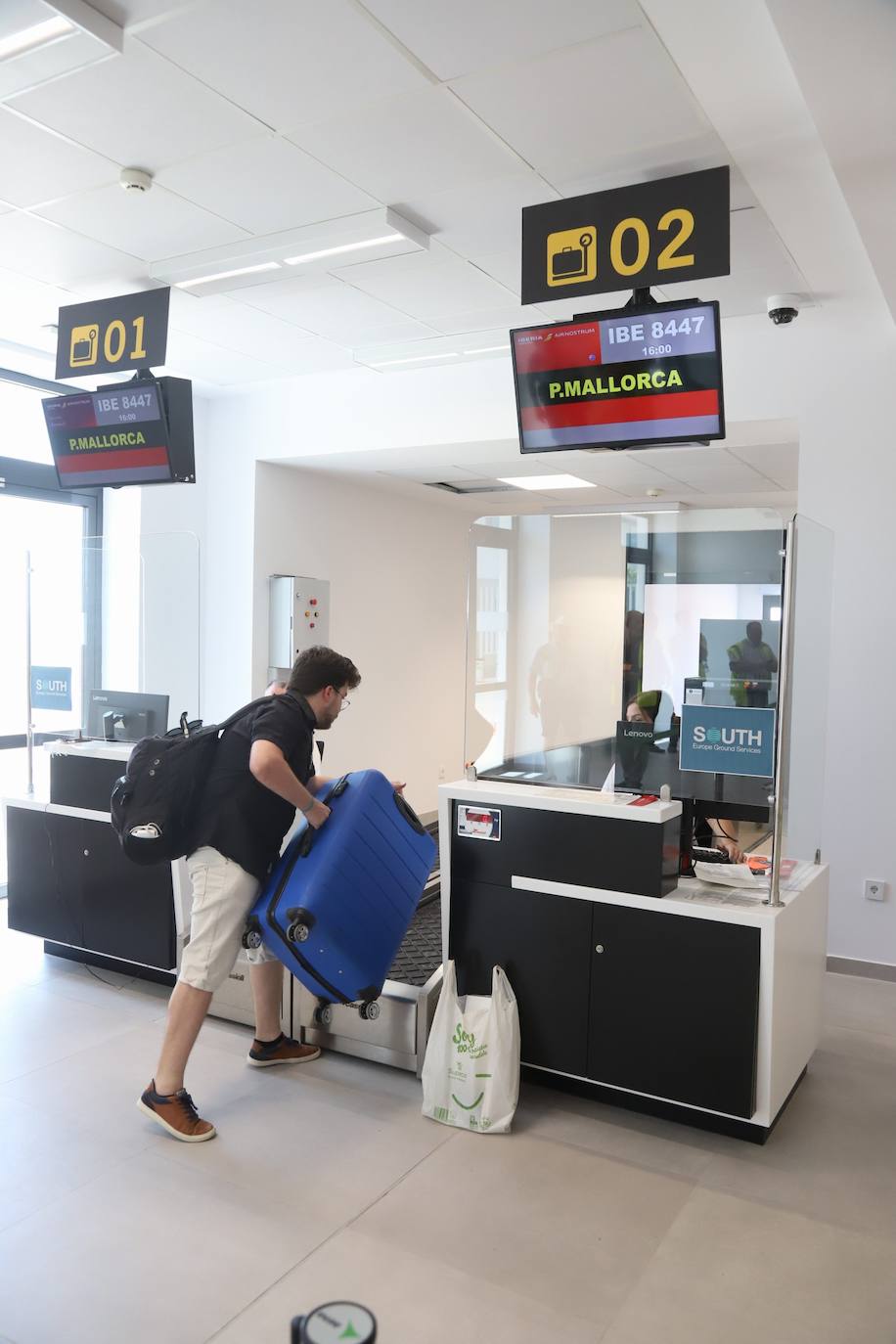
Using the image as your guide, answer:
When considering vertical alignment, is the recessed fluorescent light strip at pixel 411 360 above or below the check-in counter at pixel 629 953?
above

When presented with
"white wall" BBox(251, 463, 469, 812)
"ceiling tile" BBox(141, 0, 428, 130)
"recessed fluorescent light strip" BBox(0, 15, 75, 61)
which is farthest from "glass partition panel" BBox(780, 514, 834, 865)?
"white wall" BBox(251, 463, 469, 812)

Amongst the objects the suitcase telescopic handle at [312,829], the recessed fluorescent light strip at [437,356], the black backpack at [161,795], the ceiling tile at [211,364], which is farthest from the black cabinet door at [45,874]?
the recessed fluorescent light strip at [437,356]

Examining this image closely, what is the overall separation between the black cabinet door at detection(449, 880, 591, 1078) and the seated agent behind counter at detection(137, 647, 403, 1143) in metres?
0.67

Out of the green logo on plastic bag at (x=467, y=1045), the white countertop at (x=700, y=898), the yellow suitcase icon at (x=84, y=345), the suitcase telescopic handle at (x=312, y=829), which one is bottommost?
the green logo on plastic bag at (x=467, y=1045)

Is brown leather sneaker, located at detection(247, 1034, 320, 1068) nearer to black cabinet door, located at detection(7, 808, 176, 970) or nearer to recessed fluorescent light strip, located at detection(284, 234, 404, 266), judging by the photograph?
black cabinet door, located at detection(7, 808, 176, 970)

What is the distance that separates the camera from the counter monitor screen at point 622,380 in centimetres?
315

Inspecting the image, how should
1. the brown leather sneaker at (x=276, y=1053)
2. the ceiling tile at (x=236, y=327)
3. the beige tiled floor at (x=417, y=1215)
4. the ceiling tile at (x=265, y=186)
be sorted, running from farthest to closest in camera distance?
the ceiling tile at (x=236, y=327) < the brown leather sneaker at (x=276, y=1053) < the ceiling tile at (x=265, y=186) < the beige tiled floor at (x=417, y=1215)

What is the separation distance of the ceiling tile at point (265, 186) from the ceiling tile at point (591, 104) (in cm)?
69

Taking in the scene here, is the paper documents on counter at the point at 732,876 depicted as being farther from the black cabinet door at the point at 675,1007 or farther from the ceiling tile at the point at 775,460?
the ceiling tile at the point at 775,460

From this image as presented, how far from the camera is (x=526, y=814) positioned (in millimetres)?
3336

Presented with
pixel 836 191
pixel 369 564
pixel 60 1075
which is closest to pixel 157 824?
pixel 60 1075

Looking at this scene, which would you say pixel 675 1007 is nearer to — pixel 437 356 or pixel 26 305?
pixel 437 356

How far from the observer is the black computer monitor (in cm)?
447

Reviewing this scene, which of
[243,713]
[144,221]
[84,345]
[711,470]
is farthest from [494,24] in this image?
[711,470]
